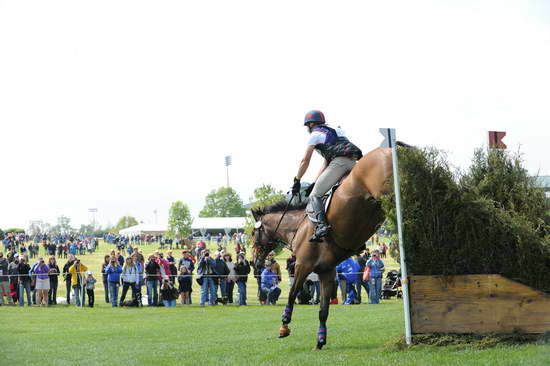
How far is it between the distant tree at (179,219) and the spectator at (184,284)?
9130cm

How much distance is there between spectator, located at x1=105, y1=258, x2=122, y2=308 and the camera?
26.6 metres

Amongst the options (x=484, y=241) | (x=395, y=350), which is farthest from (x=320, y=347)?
(x=484, y=241)

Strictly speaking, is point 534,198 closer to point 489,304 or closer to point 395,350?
point 489,304

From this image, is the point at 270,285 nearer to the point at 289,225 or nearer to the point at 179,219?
the point at 289,225

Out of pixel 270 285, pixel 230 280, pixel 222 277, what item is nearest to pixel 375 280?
pixel 270 285

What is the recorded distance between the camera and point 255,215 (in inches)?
509

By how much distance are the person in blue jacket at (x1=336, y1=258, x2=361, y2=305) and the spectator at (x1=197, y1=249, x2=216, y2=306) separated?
515 centimetres

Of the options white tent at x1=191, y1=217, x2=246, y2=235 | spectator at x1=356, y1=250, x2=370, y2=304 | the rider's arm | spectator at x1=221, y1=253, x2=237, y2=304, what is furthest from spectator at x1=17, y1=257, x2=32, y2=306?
white tent at x1=191, y1=217, x2=246, y2=235

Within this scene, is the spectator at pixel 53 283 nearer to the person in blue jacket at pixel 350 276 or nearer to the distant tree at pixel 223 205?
the person in blue jacket at pixel 350 276

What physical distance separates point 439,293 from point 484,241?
91 cm

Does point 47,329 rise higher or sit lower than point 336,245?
lower

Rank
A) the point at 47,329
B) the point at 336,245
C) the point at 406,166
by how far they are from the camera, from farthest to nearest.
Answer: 1. the point at 47,329
2. the point at 336,245
3. the point at 406,166

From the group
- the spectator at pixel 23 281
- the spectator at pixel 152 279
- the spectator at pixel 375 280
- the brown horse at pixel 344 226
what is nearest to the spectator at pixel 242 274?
the spectator at pixel 152 279

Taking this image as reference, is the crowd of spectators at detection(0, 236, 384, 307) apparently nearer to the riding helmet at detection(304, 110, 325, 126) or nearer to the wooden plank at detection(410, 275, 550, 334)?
the riding helmet at detection(304, 110, 325, 126)
